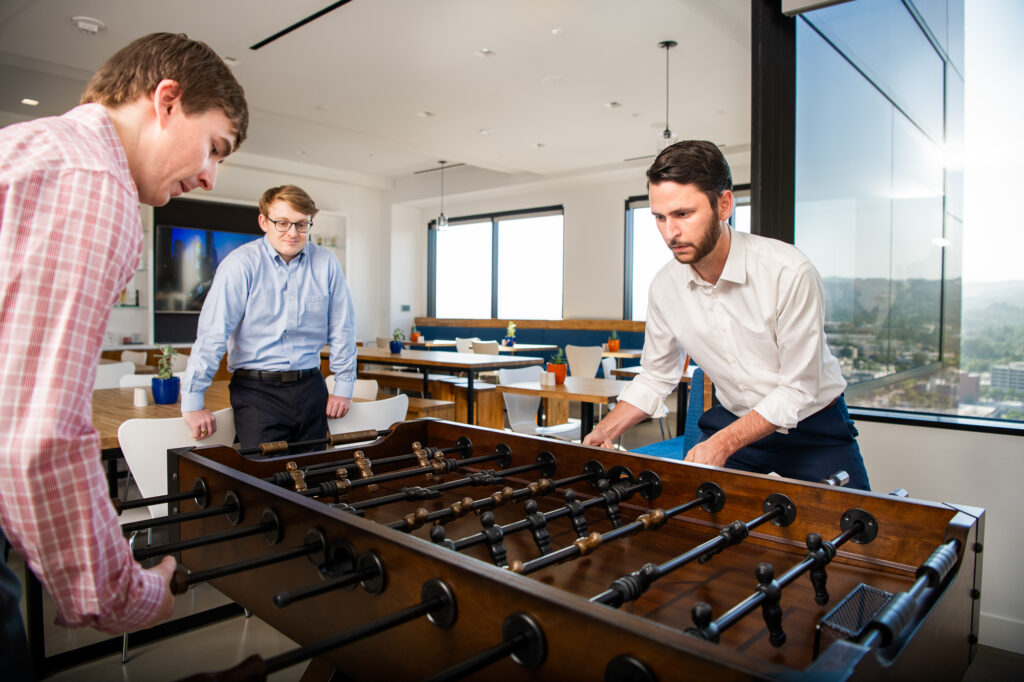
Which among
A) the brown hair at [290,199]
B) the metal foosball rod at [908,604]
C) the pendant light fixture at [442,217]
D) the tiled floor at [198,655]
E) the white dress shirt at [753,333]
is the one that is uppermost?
the pendant light fixture at [442,217]

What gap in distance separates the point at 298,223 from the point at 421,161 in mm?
7128

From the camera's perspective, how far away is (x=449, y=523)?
4.21 feet

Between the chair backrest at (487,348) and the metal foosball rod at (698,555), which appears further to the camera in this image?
the chair backrest at (487,348)

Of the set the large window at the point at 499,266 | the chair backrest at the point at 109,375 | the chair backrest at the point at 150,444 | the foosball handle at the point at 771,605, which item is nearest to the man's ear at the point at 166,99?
the foosball handle at the point at 771,605

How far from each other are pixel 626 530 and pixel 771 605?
27 cm

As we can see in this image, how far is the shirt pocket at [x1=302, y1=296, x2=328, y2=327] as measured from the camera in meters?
2.61

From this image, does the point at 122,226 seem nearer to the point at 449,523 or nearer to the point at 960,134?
the point at 449,523

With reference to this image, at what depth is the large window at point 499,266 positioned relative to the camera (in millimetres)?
9820

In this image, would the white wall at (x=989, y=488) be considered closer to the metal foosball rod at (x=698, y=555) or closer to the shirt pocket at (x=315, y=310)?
the metal foosball rod at (x=698, y=555)

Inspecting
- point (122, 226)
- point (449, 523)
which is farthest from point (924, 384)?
point (122, 226)

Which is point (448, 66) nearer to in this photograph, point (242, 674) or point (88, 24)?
point (88, 24)

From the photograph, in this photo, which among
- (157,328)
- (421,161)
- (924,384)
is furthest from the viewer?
(421,161)

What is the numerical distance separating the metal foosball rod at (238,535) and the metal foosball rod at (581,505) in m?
0.26

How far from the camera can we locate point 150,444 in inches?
89.0
